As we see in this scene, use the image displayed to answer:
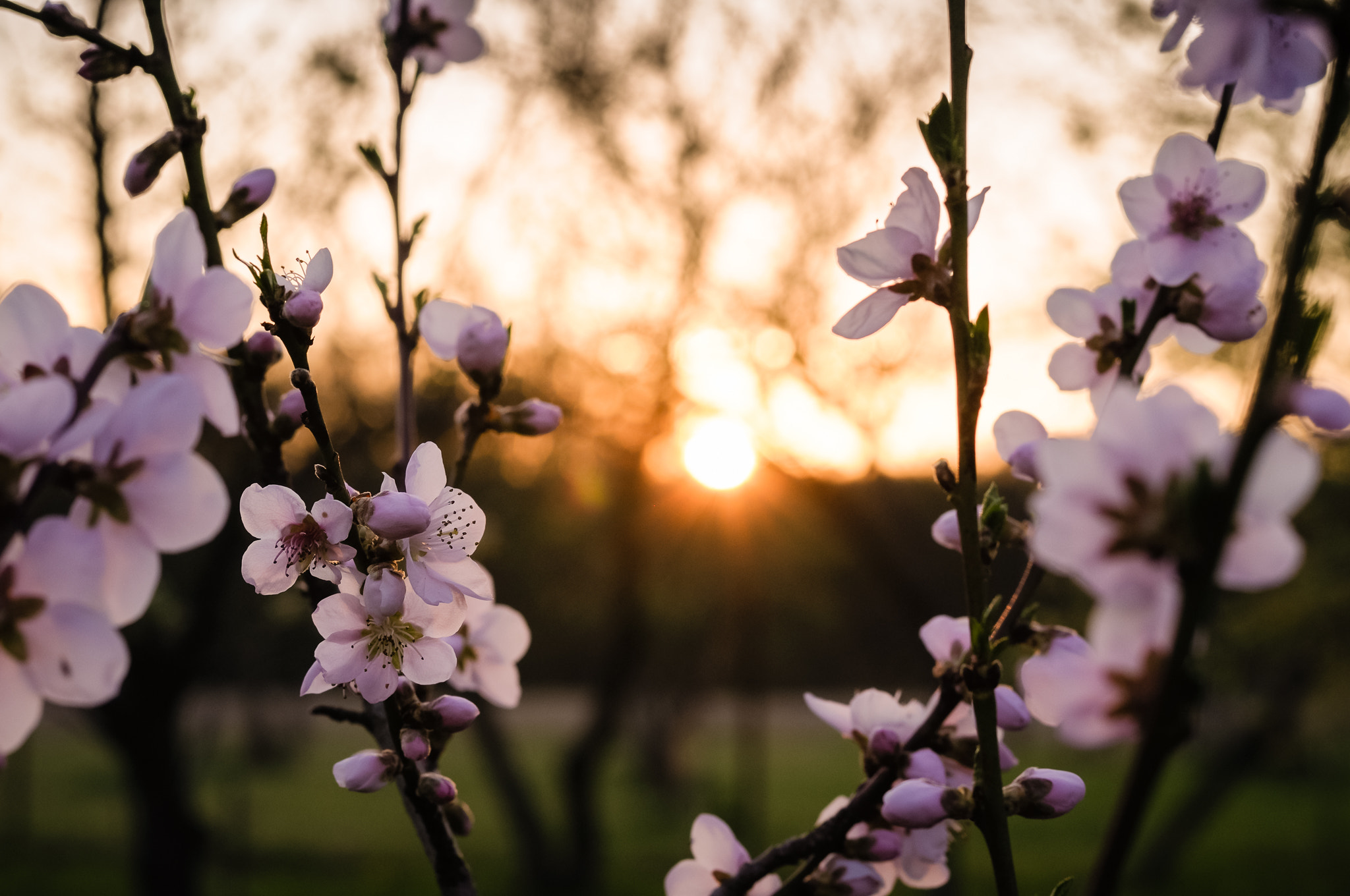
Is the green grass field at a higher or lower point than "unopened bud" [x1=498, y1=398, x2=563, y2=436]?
higher

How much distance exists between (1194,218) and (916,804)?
0.59 metres

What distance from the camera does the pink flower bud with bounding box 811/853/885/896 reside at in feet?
3.32

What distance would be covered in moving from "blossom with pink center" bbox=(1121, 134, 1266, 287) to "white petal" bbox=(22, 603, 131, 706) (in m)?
0.85

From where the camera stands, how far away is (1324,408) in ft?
2.06

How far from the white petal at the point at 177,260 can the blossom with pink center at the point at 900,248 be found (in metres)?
0.57

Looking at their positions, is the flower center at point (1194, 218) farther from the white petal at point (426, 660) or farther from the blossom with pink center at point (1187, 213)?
the white petal at point (426, 660)

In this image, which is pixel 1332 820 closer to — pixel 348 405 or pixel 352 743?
pixel 348 405

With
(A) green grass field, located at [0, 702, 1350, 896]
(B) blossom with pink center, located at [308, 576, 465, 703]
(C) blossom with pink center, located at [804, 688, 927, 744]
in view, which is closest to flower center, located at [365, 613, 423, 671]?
(B) blossom with pink center, located at [308, 576, 465, 703]

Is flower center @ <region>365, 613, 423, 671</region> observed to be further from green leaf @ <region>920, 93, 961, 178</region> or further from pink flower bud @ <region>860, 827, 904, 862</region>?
green leaf @ <region>920, 93, 961, 178</region>

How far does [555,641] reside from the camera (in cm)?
2344

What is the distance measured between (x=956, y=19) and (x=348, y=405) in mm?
8468

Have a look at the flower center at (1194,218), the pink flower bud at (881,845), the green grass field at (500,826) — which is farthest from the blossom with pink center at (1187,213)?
the green grass field at (500,826)

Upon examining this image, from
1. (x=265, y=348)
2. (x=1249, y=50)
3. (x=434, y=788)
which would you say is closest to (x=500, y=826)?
(x=434, y=788)

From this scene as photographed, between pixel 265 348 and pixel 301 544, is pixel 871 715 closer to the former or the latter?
pixel 301 544
